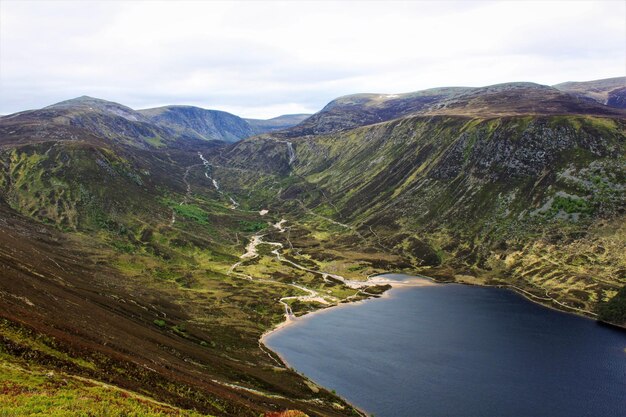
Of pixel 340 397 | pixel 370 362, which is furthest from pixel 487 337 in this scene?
pixel 340 397

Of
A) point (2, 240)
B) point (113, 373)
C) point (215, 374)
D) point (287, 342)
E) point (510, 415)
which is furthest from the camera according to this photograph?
point (287, 342)

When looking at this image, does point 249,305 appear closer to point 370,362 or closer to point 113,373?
point 370,362

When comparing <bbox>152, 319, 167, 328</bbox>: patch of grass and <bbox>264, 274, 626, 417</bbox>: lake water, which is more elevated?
<bbox>152, 319, 167, 328</bbox>: patch of grass

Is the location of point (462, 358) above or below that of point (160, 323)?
below

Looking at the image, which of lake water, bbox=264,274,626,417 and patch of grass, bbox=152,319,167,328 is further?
patch of grass, bbox=152,319,167,328

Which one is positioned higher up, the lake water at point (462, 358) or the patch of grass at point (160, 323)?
the patch of grass at point (160, 323)

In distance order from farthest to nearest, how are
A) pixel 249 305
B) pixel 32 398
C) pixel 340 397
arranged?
pixel 249 305 → pixel 340 397 → pixel 32 398

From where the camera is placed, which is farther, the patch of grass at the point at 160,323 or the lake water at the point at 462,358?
the patch of grass at the point at 160,323

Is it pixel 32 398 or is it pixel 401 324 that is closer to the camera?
pixel 32 398
